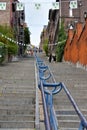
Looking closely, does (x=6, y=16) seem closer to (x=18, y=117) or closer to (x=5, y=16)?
(x=5, y=16)

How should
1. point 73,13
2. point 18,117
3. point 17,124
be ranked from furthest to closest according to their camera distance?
point 73,13
point 18,117
point 17,124

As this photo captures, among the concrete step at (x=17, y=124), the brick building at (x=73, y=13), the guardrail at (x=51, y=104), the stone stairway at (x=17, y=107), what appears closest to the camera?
the guardrail at (x=51, y=104)

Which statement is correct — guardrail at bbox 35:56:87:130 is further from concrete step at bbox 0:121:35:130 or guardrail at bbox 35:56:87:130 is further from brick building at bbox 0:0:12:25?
brick building at bbox 0:0:12:25

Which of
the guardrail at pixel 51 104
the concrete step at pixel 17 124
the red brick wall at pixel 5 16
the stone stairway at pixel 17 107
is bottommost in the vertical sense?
the red brick wall at pixel 5 16

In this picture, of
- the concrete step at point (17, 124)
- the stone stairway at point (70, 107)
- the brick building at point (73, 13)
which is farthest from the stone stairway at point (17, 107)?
the brick building at point (73, 13)

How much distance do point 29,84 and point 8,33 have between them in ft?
116

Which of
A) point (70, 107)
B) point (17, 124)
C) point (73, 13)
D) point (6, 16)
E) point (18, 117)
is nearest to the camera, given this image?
point (17, 124)

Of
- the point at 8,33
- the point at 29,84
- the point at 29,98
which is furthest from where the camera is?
the point at 8,33

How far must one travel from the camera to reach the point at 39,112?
462 inches

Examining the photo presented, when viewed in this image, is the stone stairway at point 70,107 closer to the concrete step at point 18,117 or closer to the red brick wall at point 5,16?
the concrete step at point 18,117

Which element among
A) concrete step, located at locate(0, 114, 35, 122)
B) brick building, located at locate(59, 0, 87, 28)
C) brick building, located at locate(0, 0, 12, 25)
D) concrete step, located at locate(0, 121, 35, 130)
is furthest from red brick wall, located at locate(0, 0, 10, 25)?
concrete step, located at locate(0, 121, 35, 130)

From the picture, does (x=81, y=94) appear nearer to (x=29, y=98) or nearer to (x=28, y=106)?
(x=29, y=98)

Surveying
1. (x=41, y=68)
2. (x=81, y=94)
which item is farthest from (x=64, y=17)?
(x=81, y=94)

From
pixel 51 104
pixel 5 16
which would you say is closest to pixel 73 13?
pixel 5 16
